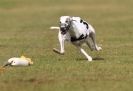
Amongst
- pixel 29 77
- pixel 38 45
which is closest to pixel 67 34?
pixel 29 77

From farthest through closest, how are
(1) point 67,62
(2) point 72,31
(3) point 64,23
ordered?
1. (1) point 67,62
2. (2) point 72,31
3. (3) point 64,23

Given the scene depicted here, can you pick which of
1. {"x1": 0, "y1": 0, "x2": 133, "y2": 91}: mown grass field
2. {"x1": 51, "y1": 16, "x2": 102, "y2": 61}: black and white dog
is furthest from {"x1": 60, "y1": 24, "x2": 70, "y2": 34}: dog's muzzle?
{"x1": 0, "y1": 0, "x2": 133, "y2": 91}: mown grass field

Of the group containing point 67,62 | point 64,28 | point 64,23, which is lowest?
point 67,62

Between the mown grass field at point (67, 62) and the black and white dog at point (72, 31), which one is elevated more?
the black and white dog at point (72, 31)

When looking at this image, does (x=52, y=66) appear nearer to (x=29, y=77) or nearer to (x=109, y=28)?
(x=29, y=77)

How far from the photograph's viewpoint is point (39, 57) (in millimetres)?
21516

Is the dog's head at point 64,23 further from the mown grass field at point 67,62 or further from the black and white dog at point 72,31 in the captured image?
the mown grass field at point 67,62

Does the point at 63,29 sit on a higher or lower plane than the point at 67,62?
higher

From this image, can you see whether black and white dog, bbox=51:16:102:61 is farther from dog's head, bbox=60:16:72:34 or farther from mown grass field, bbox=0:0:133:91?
mown grass field, bbox=0:0:133:91

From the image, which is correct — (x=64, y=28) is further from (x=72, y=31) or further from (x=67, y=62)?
(x=67, y=62)

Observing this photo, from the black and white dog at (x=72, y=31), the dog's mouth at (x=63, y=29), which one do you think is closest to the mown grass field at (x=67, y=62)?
the black and white dog at (x=72, y=31)

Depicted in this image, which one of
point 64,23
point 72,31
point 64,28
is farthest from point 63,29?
point 72,31

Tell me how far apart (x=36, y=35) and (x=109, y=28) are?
21.9ft

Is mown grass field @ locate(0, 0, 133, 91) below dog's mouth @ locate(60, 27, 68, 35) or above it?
below
